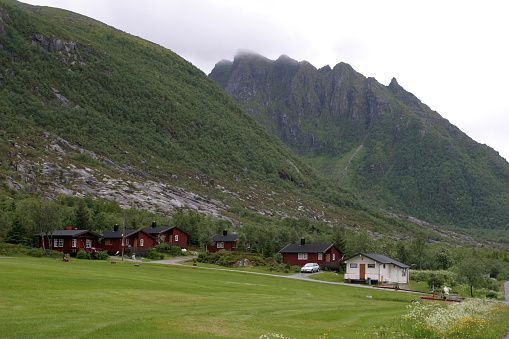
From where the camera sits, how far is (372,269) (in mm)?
64375

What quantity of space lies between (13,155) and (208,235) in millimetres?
83714

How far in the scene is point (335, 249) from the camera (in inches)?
3332

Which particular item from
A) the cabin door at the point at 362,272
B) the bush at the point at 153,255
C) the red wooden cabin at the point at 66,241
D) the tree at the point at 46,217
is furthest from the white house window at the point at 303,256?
the tree at the point at 46,217

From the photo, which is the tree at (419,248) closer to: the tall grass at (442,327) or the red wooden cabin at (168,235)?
the red wooden cabin at (168,235)

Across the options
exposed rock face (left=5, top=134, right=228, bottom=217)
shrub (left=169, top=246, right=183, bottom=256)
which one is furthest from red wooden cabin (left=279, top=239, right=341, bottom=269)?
exposed rock face (left=5, top=134, right=228, bottom=217)

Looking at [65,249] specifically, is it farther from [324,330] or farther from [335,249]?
[324,330]

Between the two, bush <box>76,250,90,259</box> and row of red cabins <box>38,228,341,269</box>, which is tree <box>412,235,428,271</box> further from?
bush <box>76,250,90,259</box>

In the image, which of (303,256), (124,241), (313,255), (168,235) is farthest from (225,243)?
(124,241)

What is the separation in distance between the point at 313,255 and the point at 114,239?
38.8 meters

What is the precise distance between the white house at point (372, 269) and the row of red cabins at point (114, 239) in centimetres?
3992

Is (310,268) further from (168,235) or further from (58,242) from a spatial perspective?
(58,242)

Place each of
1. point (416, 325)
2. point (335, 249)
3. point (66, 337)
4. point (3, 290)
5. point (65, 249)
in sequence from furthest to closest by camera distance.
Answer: point (335, 249) → point (65, 249) → point (3, 290) → point (416, 325) → point (66, 337)

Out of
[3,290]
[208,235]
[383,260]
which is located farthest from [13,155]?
[3,290]

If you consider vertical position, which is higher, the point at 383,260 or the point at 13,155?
the point at 13,155
